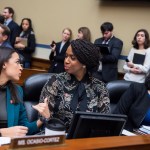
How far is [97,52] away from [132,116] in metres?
0.66

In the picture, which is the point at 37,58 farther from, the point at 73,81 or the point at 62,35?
the point at 73,81

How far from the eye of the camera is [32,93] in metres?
2.72

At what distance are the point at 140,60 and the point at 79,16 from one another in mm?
2002

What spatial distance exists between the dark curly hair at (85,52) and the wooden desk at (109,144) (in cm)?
98

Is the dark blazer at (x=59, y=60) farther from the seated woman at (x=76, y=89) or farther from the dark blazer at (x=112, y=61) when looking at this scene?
the seated woman at (x=76, y=89)

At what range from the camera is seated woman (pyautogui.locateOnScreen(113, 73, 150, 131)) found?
2648mm

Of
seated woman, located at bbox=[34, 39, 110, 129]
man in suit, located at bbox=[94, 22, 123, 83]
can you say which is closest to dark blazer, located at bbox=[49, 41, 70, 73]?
man in suit, located at bbox=[94, 22, 123, 83]

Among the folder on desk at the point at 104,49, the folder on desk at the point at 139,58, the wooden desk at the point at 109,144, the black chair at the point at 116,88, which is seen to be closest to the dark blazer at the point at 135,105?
the black chair at the point at 116,88

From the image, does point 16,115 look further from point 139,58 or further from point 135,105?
point 139,58

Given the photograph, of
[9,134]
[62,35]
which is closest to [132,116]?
[9,134]

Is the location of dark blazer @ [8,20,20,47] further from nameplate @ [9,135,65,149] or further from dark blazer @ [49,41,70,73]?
nameplate @ [9,135,65,149]

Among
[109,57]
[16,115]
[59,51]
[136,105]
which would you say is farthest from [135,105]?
[59,51]

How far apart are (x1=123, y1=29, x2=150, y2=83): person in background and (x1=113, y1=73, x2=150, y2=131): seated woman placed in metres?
1.62

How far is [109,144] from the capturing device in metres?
1.28
